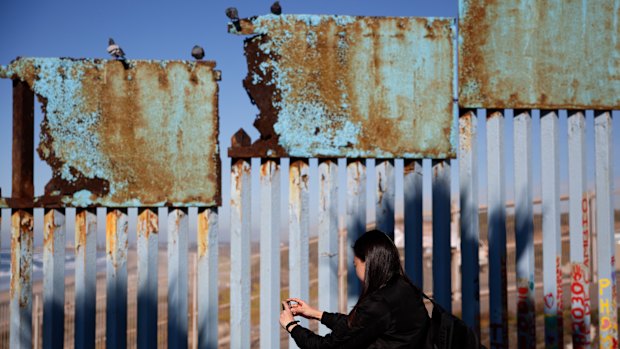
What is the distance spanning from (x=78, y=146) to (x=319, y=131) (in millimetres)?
1646

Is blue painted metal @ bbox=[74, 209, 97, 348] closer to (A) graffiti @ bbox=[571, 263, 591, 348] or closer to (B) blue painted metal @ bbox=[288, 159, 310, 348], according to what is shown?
(B) blue painted metal @ bbox=[288, 159, 310, 348]

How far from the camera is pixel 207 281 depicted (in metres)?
4.44

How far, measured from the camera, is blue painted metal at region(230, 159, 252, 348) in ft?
14.5

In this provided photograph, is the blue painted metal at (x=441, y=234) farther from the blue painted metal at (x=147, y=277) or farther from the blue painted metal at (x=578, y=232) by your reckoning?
the blue painted metal at (x=147, y=277)

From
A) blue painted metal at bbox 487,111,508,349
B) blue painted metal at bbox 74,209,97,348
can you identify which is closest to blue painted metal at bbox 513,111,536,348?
blue painted metal at bbox 487,111,508,349

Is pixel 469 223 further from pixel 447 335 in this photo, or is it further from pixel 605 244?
pixel 447 335

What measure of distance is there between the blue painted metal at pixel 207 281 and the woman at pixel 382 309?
1.64 meters

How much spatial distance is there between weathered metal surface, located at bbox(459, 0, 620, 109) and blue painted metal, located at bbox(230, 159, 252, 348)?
5.44 ft

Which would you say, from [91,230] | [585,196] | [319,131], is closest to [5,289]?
[91,230]

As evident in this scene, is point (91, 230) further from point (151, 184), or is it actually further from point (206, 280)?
point (206, 280)

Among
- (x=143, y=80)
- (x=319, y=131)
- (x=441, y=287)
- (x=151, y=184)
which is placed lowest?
(x=441, y=287)

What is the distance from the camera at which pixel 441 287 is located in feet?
14.9

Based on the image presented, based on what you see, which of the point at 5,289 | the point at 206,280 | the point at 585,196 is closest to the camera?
the point at 206,280

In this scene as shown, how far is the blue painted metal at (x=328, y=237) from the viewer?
14.7 feet
